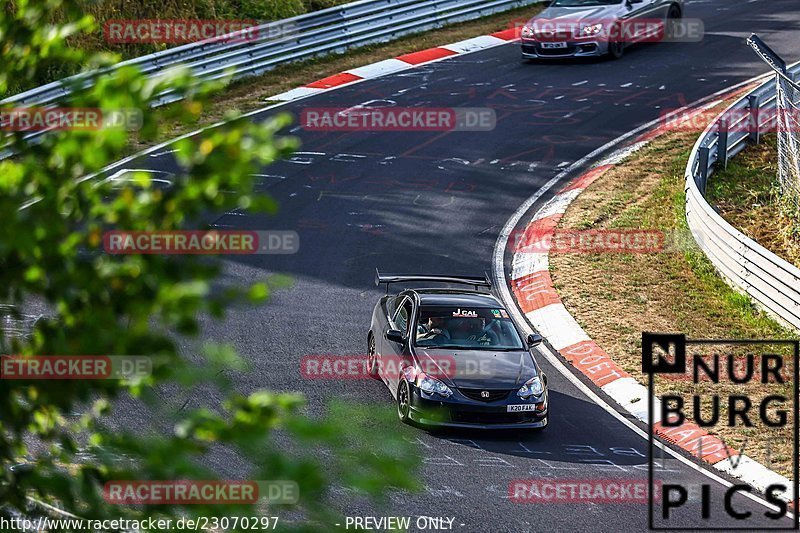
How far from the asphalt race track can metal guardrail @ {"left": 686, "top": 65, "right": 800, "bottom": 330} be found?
8.18 feet

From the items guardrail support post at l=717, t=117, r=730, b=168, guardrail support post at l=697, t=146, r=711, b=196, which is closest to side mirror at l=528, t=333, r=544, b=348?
guardrail support post at l=697, t=146, r=711, b=196

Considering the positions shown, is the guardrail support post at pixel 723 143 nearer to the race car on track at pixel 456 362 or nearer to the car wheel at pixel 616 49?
the car wheel at pixel 616 49

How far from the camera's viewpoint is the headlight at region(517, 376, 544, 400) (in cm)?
1147

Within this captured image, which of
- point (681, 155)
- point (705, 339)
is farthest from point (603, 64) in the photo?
point (705, 339)

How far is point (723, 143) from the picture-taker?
20453 mm

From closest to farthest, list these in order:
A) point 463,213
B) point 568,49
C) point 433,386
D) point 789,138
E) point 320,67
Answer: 1. point 433,386
2. point 789,138
3. point 463,213
4. point 568,49
5. point 320,67

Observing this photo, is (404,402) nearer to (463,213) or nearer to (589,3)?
(463,213)

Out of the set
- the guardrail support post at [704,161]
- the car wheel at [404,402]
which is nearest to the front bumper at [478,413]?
the car wheel at [404,402]

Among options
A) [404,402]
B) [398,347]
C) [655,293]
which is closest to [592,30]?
[655,293]

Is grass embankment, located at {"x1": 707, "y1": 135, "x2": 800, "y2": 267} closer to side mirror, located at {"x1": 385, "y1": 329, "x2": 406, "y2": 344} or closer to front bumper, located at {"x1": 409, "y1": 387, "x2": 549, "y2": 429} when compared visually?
front bumper, located at {"x1": 409, "y1": 387, "x2": 549, "y2": 429}

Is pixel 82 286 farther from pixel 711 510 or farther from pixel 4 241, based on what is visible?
pixel 711 510

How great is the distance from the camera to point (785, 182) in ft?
59.0

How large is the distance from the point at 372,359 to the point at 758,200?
9.38 m

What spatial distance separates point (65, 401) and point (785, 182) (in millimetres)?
16530
